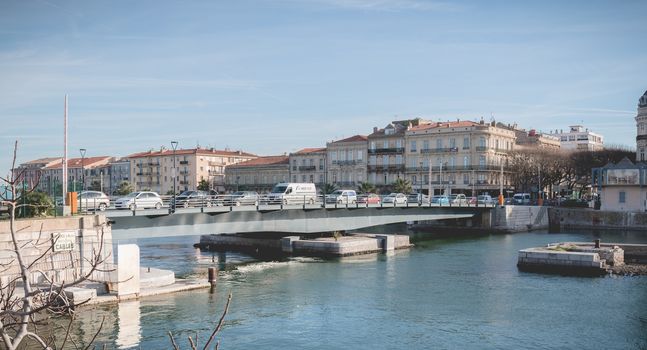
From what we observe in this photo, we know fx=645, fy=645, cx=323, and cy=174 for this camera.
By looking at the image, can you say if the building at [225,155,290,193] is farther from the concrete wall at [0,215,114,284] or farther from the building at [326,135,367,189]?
the concrete wall at [0,215,114,284]

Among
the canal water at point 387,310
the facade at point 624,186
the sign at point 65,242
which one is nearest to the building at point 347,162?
the facade at point 624,186

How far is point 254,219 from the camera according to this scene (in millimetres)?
46656

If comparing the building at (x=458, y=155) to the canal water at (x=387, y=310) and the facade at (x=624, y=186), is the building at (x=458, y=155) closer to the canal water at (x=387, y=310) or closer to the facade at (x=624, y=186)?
the facade at (x=624, y=186)

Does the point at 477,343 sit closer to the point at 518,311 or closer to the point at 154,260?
the point at 518,311

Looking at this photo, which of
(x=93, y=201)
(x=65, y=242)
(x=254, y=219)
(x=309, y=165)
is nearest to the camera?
(x=65, y=242)

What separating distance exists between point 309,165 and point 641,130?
183 ft

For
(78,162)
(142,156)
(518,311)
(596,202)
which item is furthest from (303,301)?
(78,162)

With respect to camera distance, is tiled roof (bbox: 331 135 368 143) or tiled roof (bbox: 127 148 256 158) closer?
tiled roof (bbox: 331 135 368 143)

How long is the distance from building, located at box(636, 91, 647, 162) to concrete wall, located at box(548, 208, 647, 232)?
74.1 ft

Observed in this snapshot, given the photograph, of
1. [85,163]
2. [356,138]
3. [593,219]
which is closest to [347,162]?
[356,138]

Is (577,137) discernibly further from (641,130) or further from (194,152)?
(194,152)

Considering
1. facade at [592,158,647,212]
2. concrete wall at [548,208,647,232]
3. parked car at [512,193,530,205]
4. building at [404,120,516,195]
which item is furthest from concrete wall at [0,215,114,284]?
building at [404,120,516,195]

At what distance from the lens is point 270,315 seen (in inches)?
1120

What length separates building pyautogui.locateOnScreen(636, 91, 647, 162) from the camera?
96750 millimetres
